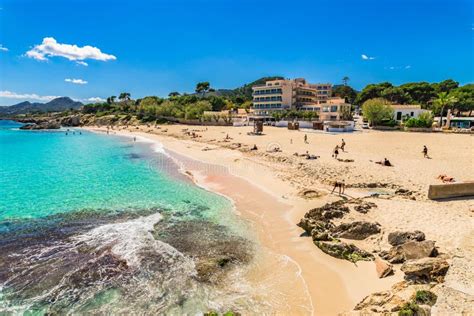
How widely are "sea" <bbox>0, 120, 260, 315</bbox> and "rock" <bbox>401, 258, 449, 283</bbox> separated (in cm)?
470

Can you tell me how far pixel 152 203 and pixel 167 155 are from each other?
2199 centimetres

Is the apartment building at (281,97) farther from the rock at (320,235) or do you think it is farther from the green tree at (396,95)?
the rock at (320,235)

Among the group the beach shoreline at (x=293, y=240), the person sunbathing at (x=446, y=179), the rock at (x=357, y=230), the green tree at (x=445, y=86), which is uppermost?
the green tree at (x=445, y=86)

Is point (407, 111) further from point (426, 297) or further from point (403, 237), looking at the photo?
point (426, 297)

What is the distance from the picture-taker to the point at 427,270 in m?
8.86

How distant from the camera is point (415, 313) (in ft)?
22.2

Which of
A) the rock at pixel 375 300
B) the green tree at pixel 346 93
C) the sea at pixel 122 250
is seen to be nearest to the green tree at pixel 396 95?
the green tree at pixel 346 93

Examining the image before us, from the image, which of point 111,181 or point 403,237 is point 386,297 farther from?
point 111,181

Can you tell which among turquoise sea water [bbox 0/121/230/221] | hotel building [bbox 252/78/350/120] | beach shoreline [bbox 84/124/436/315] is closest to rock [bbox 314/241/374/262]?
beach shoreline [bbox 84/124/436/315]

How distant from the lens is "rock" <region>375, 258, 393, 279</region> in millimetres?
9844

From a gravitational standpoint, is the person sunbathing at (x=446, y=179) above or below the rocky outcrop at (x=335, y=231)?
above

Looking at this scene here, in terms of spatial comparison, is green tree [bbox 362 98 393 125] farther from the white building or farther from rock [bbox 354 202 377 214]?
rock [bbox 354 202 377 214]

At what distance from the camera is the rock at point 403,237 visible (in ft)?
37.6

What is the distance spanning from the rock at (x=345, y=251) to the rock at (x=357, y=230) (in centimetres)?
102
